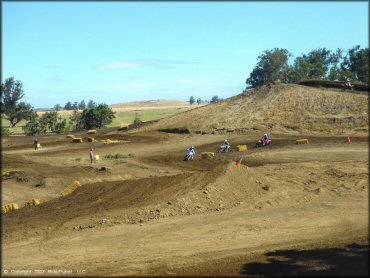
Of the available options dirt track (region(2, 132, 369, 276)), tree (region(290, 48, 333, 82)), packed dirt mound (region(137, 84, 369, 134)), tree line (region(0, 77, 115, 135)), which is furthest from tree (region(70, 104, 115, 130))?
dirt track (region(2, 132, 369, 276))

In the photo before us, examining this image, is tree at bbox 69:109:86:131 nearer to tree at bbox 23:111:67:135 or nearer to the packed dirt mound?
tree at bbox 23:111:67:135

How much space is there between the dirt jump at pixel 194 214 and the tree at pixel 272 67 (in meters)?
62.5

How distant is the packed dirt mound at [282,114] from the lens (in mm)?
45562

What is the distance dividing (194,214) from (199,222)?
3.86 ft

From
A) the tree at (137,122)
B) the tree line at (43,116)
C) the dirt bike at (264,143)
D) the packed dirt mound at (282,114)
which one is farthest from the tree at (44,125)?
the dirt bike at (264,143)

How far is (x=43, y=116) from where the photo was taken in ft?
269

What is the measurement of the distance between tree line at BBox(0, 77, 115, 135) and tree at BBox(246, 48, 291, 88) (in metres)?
39.2

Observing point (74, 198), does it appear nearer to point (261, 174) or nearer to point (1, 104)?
point (261, 174)

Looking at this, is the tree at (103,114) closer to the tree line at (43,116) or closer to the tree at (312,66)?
the tree line at (43,116)

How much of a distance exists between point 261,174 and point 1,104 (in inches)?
3177

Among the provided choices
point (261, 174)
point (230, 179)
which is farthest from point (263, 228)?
point (261, 174)

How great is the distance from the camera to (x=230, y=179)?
22.1m

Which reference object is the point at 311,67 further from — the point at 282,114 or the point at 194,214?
the point at 194,214

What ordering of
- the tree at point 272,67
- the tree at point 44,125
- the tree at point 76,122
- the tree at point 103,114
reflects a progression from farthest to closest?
the tree at point 272,67, the tree at point 76,122, the tree at point 103,114, the tree at point 44,125
